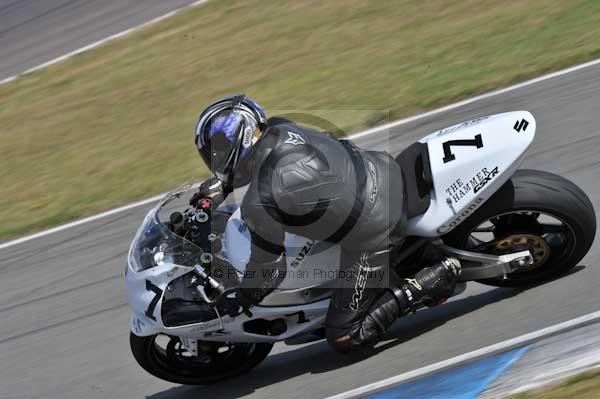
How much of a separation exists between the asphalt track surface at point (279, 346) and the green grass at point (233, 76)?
2.34 ft

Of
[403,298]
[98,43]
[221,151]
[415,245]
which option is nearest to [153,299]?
[221,151]

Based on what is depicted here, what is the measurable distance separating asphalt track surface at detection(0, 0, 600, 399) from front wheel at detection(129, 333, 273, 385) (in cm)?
9

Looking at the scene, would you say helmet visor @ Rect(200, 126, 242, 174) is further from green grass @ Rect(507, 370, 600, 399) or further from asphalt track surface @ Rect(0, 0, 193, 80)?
asphalt track surface @ Rect(0, 0, 193, 80)

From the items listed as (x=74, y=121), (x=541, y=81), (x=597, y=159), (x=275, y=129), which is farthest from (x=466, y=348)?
(x=74, y=121)

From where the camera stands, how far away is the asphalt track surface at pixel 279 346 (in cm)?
522

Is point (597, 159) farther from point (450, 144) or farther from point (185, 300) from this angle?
point (185, 300)

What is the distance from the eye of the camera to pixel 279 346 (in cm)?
596

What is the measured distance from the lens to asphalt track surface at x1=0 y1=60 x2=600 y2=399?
5.22m

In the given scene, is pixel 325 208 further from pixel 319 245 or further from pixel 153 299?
pixel 153 299

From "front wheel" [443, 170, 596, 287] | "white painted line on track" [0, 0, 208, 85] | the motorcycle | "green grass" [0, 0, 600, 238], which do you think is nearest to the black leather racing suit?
the motorcycle

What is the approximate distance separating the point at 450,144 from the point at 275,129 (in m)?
Result: 1.07

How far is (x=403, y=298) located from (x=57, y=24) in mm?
A: 10598

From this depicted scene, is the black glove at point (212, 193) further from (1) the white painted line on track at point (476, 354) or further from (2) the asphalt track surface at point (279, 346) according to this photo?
(1) the white painted line on track at point (476, 354)

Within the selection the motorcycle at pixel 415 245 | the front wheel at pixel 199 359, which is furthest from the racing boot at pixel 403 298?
the front wheel at pixel 199 359
